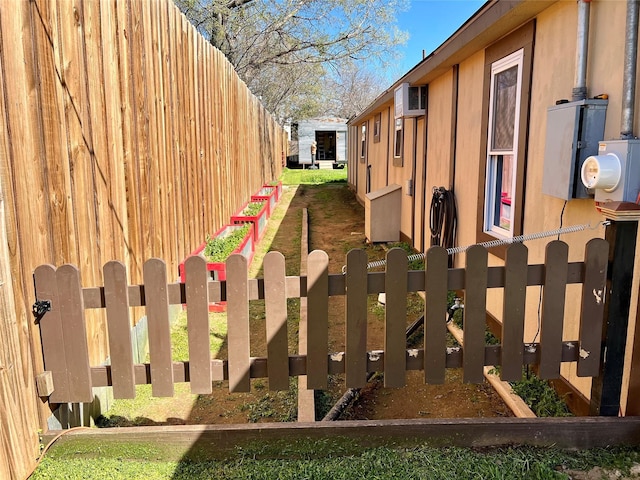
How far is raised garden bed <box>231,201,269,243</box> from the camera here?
27.7ft

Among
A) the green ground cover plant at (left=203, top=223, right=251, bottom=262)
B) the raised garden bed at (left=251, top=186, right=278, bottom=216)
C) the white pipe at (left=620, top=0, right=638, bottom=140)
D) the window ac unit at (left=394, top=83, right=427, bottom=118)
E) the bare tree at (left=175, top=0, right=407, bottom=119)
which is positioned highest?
the bare tree at (left=175, top=0, right=407, bottom=119)

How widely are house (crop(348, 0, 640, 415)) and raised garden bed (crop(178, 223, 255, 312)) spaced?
8.91 ft

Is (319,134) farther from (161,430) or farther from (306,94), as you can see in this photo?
(161,430)

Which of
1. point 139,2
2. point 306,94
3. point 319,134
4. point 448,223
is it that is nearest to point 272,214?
point 448,223

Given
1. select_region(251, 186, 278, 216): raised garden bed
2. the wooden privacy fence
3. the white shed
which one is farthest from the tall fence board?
the white shed

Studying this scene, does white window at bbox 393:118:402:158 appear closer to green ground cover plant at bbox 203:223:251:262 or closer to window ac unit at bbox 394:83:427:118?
window ac unit at bbox 394:83:427:118

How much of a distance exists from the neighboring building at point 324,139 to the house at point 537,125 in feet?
86.7

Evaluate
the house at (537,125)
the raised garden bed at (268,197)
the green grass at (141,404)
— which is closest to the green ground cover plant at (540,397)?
the house at (537,125)

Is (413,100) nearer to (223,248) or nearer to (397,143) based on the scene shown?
(397,143)

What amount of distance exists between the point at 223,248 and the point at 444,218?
3.04 metres

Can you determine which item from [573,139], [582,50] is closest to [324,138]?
[582,50]

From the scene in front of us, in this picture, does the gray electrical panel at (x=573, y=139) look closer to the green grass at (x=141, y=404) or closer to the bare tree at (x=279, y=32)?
the green grass at (x=141, y=404)

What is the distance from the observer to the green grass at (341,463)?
234cm

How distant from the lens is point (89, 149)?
3090 millimetres
